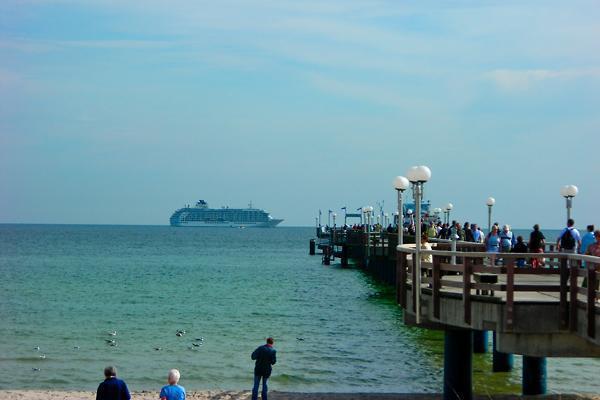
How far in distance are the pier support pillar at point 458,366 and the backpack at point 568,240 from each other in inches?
133

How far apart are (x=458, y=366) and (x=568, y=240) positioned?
A: 3.85m

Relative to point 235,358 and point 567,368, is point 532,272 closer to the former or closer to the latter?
point 567,368

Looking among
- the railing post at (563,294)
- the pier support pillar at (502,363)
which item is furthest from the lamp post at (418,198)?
the pier support pillar at (502,363)

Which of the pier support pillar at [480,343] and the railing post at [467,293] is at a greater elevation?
the railing post at [467,293]

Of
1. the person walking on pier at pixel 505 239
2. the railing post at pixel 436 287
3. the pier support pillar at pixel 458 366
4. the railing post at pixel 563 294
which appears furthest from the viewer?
the person walking on pier at pixel 505 239

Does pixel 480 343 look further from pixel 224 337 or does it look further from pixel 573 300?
pixel 573 300

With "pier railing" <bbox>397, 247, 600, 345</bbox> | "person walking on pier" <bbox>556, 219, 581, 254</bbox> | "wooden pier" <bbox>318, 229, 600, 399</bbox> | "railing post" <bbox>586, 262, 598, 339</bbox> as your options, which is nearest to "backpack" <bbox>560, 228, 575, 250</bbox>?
"person walking on pier" <bbox>556, 219, 581, 254</bbox>

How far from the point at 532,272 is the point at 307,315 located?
26881 mm

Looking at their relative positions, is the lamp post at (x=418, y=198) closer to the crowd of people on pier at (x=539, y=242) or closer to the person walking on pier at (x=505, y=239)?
the crowd of people on pier at (x=539, y=242)

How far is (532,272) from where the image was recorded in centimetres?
1370

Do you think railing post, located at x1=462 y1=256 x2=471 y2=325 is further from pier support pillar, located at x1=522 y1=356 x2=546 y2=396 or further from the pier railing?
pier support pillar, located at x1=522 y1=356 x2=546 y2=396

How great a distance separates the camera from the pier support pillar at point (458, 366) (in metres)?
16.2

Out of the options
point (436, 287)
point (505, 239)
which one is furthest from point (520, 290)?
point (505, 239)

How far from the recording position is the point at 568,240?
726 inches
